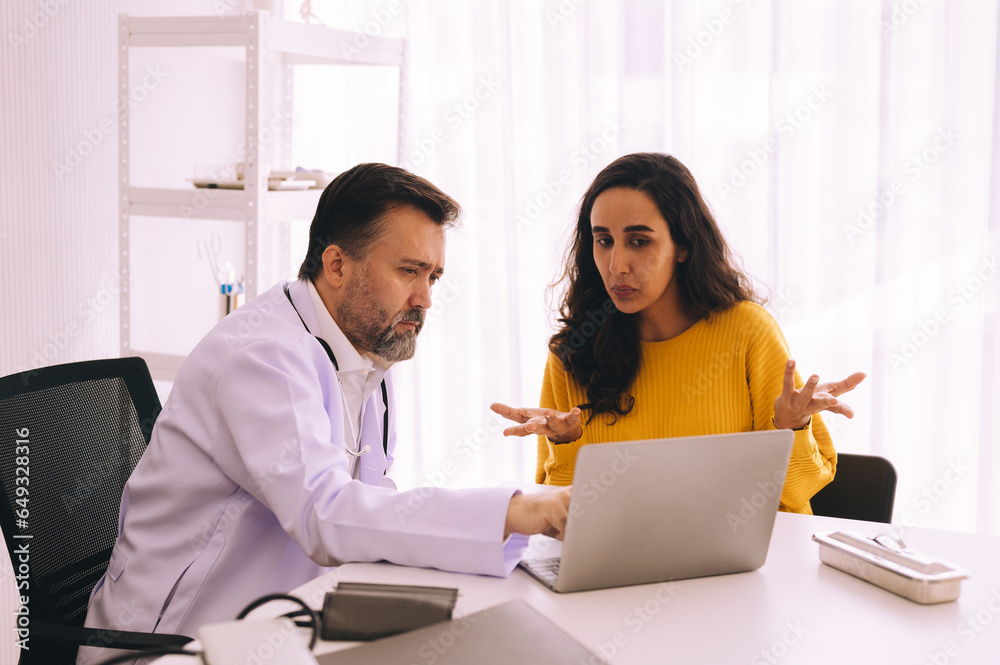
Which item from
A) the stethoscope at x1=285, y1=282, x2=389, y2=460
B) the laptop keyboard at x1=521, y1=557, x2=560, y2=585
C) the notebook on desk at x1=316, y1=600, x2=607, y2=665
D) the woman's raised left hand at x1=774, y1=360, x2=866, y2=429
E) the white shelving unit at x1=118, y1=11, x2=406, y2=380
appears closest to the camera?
the notebook on desk at x1=316, y1=600, x2=607, y2=665

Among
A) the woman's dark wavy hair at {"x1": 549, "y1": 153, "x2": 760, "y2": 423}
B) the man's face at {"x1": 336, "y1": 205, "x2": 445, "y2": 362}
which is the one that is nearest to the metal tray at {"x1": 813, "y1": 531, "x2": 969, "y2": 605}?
the woman's dark wavy hair at {"x1": 549, "y1": 153, "x2": 760, "y2": 423}

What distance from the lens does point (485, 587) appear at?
42.8 inches

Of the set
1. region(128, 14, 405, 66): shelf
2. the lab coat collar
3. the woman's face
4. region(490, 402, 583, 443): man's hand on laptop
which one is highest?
region(128, 14, 405, 66): shelf

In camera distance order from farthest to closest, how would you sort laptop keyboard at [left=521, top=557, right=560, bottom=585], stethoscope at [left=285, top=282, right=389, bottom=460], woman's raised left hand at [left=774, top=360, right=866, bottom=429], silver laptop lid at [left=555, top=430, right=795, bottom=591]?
woman's raised left hand at [left=774, top=360, right=866, bottom=429] < stethoscope at [left=285, top=282, right=389, bottom=460] < laptop keyboard at [left=521, top=557, right=560, bottom=585] < silver laptop lid at [left=555, top=430, right=795, bottom=591]

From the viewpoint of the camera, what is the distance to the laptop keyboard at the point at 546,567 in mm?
1099

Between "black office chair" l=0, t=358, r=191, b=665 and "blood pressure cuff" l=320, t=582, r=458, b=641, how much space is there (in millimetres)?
272

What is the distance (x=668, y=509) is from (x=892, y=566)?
315mm

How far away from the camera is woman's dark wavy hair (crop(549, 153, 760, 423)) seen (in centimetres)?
182

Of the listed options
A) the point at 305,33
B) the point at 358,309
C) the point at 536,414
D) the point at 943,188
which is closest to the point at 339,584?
the point at 358,309

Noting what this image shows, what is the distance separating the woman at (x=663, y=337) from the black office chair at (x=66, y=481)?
32.1 inches

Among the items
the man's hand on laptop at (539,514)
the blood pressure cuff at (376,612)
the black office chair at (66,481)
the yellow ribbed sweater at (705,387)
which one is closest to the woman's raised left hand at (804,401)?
the yellow ribbed sweater at (705,387)

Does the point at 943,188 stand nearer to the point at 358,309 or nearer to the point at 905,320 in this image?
the point at 905,320

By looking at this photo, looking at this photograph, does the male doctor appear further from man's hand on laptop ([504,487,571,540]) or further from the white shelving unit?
the white shelving unit

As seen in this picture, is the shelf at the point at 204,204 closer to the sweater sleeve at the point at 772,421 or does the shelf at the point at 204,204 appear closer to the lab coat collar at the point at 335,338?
the lab coat collar at the point at 335,338
